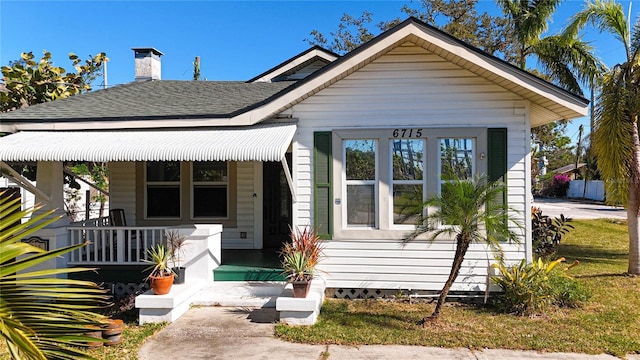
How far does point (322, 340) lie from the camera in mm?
5434

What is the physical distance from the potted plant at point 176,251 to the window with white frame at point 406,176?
3761 millimetres

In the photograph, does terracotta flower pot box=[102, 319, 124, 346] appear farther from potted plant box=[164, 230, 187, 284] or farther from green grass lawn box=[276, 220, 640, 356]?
green grass lawn box=[276, 220, 640, 356]

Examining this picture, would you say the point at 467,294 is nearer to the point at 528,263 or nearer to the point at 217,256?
the point at 528,263

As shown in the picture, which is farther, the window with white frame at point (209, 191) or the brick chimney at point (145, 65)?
the brick chimney at point (145, 65)

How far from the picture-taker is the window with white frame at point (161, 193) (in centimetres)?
986

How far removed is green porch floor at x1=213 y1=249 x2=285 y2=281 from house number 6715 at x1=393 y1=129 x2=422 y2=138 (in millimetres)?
3183

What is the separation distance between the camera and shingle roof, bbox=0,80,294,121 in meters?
7.72

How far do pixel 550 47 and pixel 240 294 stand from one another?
13730 millimetres

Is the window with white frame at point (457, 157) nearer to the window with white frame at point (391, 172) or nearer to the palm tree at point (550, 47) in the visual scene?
the window with white frame at point (391, 172)

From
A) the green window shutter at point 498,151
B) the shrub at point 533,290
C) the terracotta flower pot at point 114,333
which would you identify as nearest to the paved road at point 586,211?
the shrub at point 533,290

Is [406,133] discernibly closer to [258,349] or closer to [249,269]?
[249,269]

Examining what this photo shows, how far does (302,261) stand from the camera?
6262 mm

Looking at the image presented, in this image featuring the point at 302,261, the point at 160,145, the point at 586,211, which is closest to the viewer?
the point at 302,261

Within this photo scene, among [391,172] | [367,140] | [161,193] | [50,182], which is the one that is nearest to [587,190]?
[391,172]
